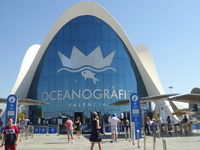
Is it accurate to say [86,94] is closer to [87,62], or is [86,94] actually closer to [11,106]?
[87,62]

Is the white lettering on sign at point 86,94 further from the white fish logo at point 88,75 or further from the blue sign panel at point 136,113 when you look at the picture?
the blue sign panel at point 136,113

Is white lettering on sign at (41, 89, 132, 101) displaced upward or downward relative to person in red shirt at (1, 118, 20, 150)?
upward

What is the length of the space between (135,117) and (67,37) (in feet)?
73.4

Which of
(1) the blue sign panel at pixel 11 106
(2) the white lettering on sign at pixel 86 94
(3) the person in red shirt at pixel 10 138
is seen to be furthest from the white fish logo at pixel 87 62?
(3) the person in red shirt at pixel 10 138

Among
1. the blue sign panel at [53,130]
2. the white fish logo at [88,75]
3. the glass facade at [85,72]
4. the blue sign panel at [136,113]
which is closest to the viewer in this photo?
the blue sign panel at [136,113]

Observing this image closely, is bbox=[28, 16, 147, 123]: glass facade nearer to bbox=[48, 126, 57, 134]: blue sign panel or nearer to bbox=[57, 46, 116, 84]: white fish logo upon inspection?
bbox=[57, 46, 116, 84]: white fish logo

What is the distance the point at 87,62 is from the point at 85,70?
3.61ft

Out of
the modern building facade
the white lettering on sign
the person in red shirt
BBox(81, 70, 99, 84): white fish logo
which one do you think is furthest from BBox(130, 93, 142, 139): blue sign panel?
BBox(81, 70, 99, 84): white fish logo

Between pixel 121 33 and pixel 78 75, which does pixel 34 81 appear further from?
pixel 121 33

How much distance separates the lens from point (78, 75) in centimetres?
3094

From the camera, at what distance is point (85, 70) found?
31125 mm

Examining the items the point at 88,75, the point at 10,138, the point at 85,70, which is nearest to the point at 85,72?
the point at 85,70

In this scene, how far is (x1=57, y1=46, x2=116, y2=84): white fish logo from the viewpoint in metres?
31.1

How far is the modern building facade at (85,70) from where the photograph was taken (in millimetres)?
30188
